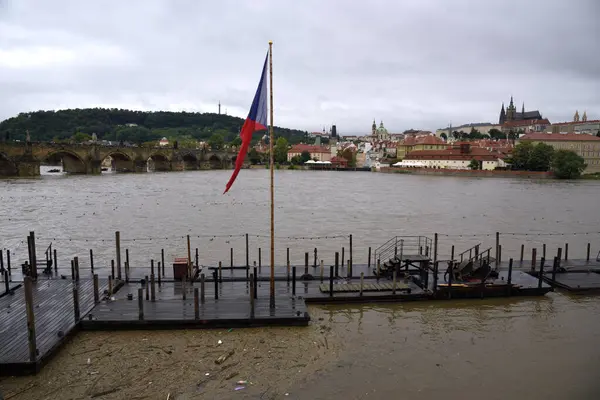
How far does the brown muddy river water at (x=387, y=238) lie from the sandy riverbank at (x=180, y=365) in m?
0.31

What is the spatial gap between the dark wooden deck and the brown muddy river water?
2.46 metres

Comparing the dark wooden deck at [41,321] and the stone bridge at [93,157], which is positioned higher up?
the stone bridge at [93,157]

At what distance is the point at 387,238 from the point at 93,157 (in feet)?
239

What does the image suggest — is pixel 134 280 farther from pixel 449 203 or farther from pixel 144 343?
pixel 449 203

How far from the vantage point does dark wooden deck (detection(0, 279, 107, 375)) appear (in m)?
9.45

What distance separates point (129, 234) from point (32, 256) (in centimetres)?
Result: 1226

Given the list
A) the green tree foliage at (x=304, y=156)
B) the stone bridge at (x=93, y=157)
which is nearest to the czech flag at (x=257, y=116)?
the stone bridge at (x=93, y=157)

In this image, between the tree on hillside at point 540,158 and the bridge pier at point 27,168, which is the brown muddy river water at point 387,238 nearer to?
the bridge pier at point 27,168

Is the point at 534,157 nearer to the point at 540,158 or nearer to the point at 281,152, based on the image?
the point at 540,158

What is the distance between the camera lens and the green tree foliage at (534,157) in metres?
100

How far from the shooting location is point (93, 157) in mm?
83438

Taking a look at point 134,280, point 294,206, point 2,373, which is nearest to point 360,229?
point 294,206

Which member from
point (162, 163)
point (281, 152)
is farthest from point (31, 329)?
point (281, 152)

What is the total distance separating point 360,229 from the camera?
29.7m
